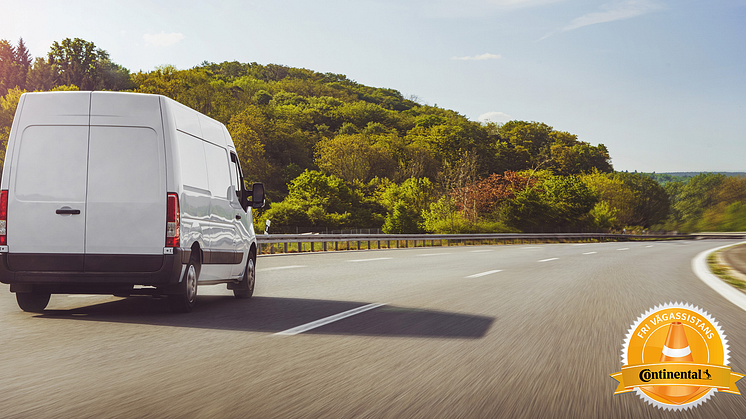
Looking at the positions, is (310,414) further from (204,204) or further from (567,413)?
(204,204)

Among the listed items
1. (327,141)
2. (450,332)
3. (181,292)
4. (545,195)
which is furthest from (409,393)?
(327,141)

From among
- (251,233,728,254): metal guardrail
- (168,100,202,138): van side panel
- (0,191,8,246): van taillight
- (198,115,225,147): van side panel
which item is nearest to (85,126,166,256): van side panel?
(168,100,202,138): van side panel

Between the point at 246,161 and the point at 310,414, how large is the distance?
70.4 metres

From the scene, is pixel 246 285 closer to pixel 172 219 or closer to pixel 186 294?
pixel 186 294

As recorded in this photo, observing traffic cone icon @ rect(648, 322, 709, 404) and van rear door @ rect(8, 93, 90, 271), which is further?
van rear door @ rect(8, 93, 90, 271)

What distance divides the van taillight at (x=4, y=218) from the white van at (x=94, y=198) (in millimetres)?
11

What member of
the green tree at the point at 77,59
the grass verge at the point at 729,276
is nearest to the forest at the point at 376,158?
the green tree at the point at 77,59

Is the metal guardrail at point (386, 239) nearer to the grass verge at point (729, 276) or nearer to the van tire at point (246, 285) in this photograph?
the grass verge at point (729, 276)

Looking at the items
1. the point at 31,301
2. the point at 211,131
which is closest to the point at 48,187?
the point at 31,301

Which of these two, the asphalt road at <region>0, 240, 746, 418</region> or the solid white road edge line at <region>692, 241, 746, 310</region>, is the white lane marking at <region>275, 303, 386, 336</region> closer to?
the asphalt road at <region>0, 240, 746, 418</region>

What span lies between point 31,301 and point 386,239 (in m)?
22.6

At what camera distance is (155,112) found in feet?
23.2

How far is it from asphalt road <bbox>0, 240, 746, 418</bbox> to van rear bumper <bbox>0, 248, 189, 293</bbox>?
43cm

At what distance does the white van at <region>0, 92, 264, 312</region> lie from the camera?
268 inches
